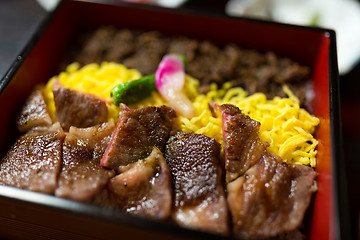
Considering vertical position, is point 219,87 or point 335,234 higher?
point 219,87

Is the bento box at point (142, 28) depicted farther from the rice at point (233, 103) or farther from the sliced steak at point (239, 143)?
the sliced steak at point (239, 143)

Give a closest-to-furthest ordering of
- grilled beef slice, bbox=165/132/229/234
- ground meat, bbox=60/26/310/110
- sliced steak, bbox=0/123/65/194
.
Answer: grilled beef slice, bbox=165/132/229/234, sliced steak, bbox=0/123/65/194, ground meat, bbox=60/26/310/110

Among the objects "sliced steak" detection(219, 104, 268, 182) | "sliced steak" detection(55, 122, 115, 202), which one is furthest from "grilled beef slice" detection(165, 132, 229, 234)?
"sliced steak" detection(55, 122, 115, 202)

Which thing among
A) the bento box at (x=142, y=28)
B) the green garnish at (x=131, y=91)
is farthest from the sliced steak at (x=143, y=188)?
the green garnish at (x=131, y=91)

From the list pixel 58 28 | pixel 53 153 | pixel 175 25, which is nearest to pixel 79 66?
pixel 58 28

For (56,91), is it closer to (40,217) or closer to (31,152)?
(31,152)

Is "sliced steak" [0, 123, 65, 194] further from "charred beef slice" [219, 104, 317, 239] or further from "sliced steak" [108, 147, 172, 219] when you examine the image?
"charred beef slice" [219, 104, 317, 239]

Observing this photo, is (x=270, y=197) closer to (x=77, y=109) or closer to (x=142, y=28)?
(x=77, y=109)
